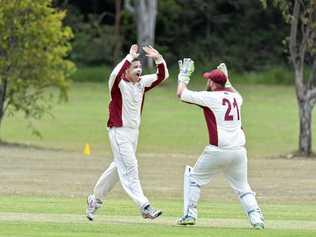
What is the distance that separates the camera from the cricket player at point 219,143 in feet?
48.8

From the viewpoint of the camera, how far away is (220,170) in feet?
49.6

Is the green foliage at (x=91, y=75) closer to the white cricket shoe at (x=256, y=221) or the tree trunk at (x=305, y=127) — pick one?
the tree trunk at (x=305, y=127)

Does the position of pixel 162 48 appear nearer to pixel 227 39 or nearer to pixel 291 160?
pixel 227 39

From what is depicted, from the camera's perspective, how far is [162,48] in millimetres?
70812

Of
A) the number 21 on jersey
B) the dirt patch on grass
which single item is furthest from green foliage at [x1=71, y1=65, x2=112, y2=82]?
the number 21 on jersey

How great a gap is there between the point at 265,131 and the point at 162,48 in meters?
29.2

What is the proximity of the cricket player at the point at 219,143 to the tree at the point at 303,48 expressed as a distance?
16.3 metres

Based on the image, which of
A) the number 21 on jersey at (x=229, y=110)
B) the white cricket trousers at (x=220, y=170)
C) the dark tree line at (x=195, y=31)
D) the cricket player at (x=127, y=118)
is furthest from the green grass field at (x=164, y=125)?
the number 21 on jersey at (x=229, y=110)

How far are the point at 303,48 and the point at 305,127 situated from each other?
2111mm

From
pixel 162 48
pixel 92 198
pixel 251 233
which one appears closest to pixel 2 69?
pixel 92 198

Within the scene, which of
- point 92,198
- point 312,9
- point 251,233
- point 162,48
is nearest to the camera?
point 251,233

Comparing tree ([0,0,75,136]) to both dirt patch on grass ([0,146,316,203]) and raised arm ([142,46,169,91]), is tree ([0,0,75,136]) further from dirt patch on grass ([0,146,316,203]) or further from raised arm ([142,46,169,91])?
raised arm ([142,46,169,91])

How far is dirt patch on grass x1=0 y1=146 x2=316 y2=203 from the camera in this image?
22.7m

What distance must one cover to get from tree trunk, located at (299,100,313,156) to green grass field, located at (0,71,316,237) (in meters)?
0.84
